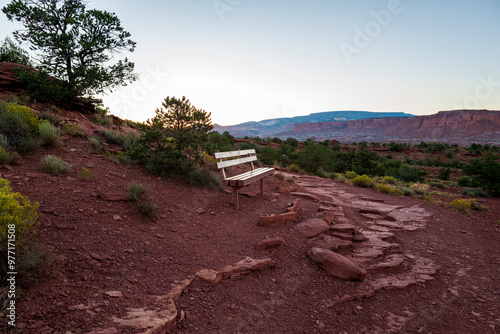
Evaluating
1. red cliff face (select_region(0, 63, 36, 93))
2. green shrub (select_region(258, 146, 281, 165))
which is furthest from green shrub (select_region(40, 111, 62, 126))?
green shrub (select_region(258, 146, 281, 165))

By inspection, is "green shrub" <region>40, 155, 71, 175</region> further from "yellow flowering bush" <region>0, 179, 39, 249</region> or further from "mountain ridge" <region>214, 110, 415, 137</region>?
"mountain ridge" <region>214, 110, 415, 137</region>

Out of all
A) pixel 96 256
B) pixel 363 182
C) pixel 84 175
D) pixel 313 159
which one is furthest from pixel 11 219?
pixel 313 159

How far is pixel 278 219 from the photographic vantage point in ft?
17.5

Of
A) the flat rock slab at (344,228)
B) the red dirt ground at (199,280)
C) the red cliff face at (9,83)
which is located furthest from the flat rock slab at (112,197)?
the red cliff face at (9,83)

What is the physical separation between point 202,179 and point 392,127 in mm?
137069

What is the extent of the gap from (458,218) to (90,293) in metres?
8.89

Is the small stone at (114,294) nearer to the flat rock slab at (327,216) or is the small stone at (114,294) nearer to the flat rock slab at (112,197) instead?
the flat rock slab at (112,197)

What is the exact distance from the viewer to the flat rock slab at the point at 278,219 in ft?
17.2

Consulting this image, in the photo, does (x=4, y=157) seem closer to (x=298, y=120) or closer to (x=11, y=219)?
(x=11, y=219)

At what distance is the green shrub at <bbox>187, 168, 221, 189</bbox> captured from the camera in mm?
6586

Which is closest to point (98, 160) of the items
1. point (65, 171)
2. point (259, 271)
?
point (65, 171)

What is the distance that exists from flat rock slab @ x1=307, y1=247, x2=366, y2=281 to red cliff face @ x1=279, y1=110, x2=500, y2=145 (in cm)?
9459

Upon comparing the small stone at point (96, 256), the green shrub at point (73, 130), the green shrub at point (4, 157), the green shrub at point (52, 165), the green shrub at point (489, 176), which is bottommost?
the green shrub at point (489, 176)

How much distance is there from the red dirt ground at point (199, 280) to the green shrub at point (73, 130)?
1.67 m
